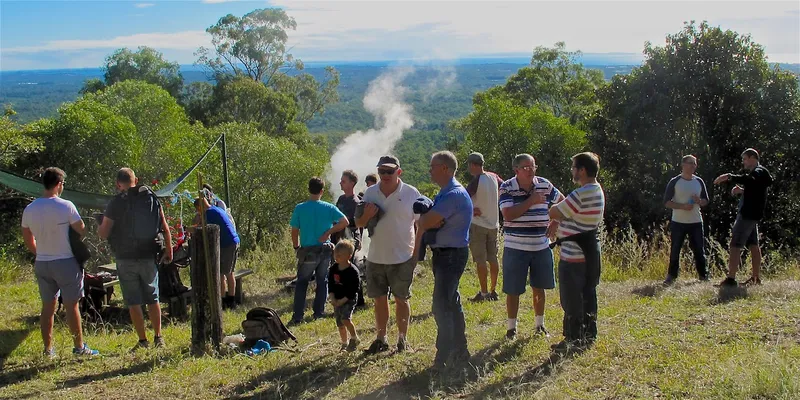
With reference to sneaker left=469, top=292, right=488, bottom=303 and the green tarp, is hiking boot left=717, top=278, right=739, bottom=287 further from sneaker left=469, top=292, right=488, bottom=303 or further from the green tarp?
the green tarp

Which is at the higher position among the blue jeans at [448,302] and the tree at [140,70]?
the tree at [140,70]

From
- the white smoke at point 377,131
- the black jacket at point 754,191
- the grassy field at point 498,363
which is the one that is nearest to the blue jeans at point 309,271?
the grassy field at point 498,363

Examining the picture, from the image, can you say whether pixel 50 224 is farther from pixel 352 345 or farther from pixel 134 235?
pixel 352 345

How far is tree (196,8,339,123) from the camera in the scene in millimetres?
42531

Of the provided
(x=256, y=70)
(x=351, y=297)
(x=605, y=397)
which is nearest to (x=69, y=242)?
(x=351, y=297)

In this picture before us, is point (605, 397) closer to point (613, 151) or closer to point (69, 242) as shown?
point (69, 242)

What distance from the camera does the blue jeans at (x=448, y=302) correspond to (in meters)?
4.81

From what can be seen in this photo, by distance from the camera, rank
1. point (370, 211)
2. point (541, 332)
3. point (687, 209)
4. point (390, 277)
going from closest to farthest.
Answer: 1. point (370, 211)
2. point (390, 277)
3. point (541, 332)
4. point (687, 209)

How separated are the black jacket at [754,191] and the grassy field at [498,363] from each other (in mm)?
892

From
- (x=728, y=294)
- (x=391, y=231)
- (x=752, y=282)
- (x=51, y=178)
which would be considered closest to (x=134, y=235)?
(x=51, y=178)

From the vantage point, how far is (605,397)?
13.9 feet

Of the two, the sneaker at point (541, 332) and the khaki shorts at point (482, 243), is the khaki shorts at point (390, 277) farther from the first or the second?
the khaki shorts at point (482, 243)

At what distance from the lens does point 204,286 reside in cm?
578

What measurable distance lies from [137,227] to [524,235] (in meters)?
3.18
